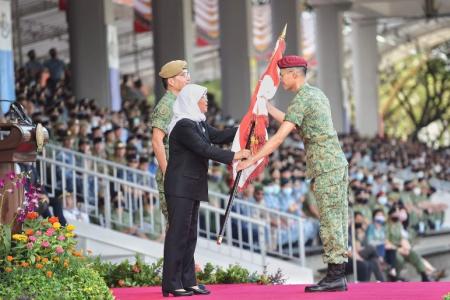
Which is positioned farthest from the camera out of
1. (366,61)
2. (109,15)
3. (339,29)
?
(366,61)

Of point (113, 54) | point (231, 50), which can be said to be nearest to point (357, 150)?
point (231, 50)

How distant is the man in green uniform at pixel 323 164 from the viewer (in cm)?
996

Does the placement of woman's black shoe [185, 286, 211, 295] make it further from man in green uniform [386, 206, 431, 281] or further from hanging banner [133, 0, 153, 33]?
hanging banner [133, 0, 153, 33]

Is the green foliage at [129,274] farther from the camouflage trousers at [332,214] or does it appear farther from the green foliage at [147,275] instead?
the camouflage trousers at [332,214]

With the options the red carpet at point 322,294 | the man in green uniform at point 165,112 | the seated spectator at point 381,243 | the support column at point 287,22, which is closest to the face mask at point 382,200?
the seated spectator at point 381,243

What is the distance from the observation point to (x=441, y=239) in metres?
27.7

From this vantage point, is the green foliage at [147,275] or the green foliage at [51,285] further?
the green foliage at [147,275]

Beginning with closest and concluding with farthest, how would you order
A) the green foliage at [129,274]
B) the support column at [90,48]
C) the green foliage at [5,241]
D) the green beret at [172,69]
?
the green foliage at [5,241] → the green beret at [172,69] → the green foliage at [129,274] → the support column at [90,48]

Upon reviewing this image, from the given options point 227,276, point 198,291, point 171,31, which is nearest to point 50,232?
point 198,291

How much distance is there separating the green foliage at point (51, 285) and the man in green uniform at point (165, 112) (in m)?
1.56

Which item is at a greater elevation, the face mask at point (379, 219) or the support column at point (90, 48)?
the support column at point (90, 48)

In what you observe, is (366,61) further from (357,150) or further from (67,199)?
(67,199)

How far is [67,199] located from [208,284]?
15.8 feet

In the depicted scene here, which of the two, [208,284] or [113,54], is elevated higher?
[113,54]
